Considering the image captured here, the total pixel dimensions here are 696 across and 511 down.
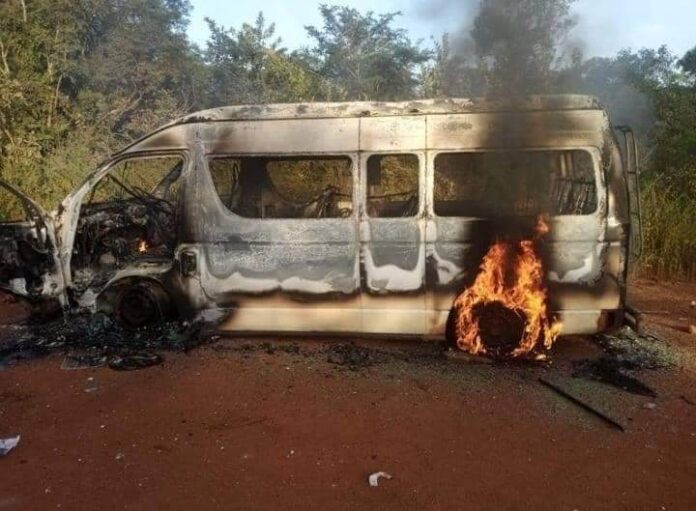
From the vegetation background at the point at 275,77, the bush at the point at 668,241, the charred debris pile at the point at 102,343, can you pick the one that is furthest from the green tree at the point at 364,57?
the charred debris pile at the point at 102,343

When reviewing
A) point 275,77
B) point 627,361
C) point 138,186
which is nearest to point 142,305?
point 138,186

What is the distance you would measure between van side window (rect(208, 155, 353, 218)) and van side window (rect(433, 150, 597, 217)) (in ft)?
3.22

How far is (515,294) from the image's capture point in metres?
5.07

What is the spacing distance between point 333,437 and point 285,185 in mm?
3092

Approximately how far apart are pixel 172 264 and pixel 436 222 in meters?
2.65

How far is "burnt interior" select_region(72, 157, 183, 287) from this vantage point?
18.7 feet

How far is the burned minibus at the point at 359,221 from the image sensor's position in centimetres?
493

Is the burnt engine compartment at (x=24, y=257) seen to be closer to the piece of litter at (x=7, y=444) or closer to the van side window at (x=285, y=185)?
the van side window at (x=285, y=185)

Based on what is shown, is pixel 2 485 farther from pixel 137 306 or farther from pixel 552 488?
pixel 552 488

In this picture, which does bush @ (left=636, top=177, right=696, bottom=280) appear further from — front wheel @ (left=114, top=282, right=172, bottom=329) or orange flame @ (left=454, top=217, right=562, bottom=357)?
front wheel @ (left=114, top=282, right=172, bottom=329)

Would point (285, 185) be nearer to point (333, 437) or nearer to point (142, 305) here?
point (142, 305)

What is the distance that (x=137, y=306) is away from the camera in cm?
565

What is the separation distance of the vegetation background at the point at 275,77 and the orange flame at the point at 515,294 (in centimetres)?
160

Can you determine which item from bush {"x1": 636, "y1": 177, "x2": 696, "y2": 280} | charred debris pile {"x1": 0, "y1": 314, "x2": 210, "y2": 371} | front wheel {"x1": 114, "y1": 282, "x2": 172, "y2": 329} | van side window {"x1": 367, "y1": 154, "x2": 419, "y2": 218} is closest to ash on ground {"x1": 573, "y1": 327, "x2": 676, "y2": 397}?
van side window {"x1": 367, "y1": 154, "x2": 419, "y2": 218}
